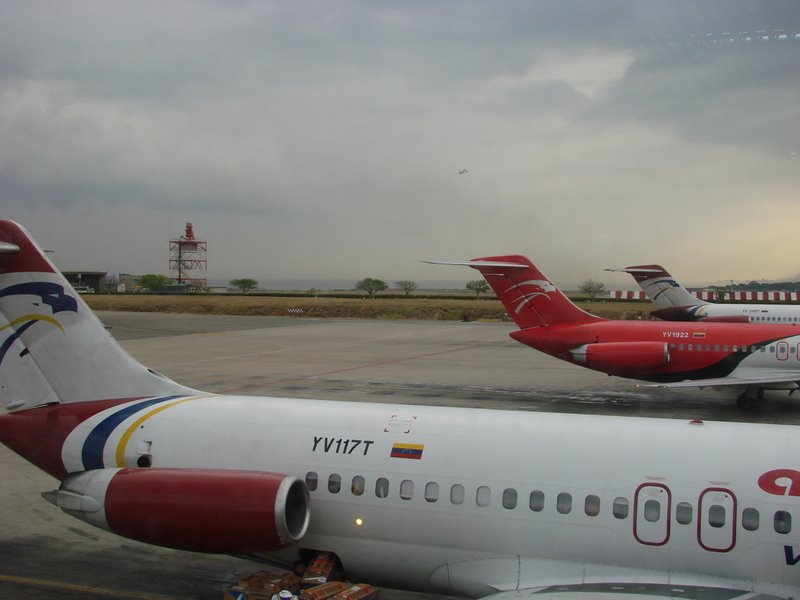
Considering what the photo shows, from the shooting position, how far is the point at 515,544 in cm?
754

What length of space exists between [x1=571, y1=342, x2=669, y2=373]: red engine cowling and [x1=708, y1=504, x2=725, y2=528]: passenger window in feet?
53.6

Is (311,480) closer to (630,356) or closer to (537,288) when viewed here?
(630,356)

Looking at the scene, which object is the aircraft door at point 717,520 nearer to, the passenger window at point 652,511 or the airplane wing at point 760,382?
the passenger window at point 652,511

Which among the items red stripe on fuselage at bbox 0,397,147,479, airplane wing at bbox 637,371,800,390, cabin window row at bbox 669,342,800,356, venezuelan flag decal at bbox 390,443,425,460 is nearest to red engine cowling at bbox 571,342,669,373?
cabin window row at bbox 669,342,800,356

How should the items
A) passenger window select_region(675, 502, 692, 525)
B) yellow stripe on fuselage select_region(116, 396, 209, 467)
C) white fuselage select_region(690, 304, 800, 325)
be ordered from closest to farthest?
passenger window select_region(675, 502, 692, 525) < yellow stripe on fuselage select_region(116, 396, 209, 467) < white fuselage select_region(690, 304, 800, 325)

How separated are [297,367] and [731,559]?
90.9 feet

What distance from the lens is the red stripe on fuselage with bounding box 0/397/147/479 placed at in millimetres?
9594

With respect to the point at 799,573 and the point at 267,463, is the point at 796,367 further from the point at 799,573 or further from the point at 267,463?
the point at 267,463

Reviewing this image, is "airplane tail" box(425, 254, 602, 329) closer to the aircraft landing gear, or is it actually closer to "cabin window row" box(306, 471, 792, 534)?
the aircraft landing gear

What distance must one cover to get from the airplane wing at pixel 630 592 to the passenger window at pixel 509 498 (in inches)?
35.6

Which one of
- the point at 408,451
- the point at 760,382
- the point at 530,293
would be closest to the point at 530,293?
the point at 530,293

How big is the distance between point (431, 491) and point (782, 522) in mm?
3625

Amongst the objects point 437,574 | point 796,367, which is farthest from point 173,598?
point 796,367

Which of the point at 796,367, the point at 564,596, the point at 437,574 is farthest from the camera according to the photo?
the point at 796,367
